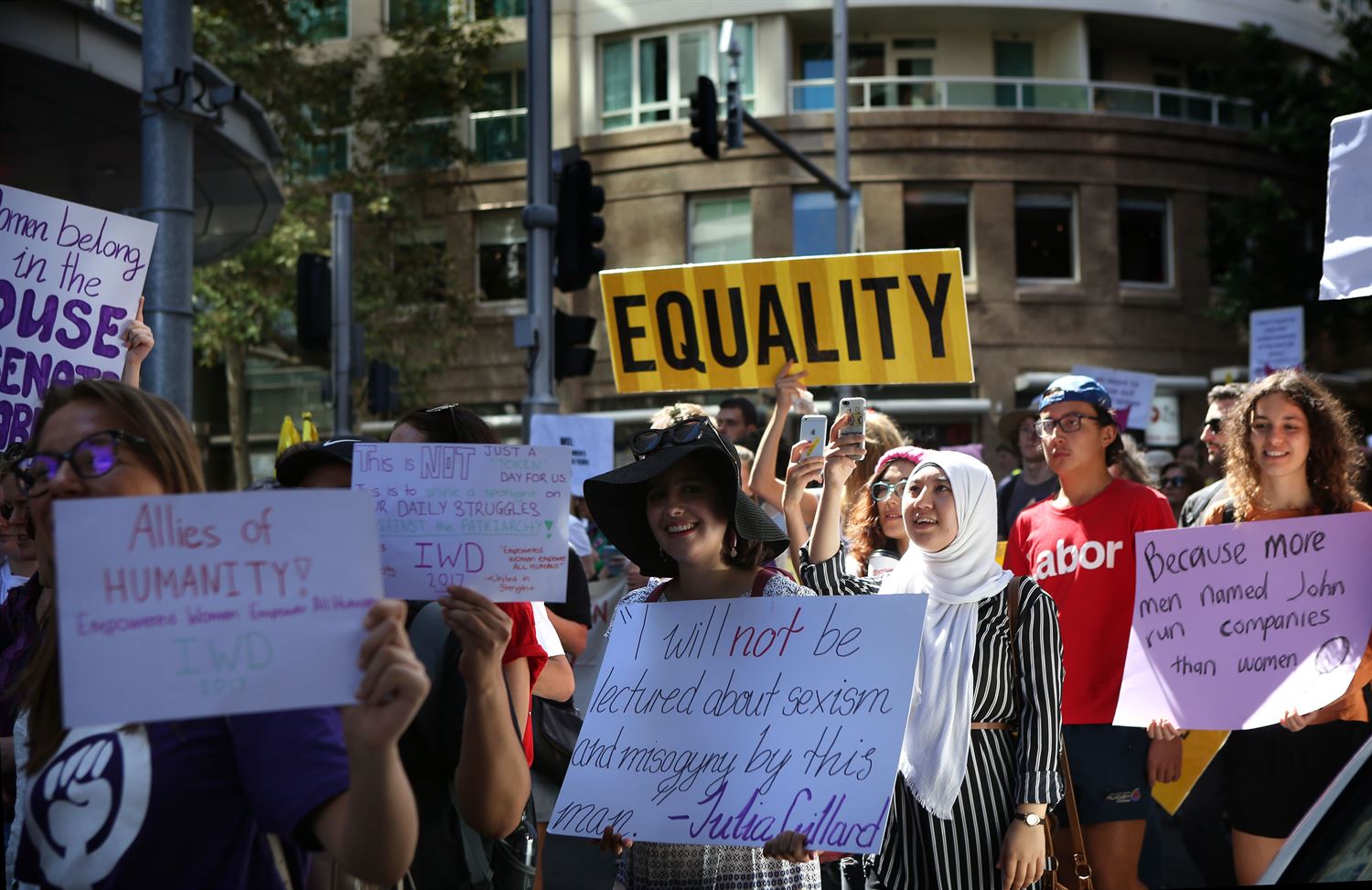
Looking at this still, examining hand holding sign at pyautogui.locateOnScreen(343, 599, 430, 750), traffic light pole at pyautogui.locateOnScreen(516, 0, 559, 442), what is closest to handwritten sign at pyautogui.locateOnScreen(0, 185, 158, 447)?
hand holding sign at pyautogui.locateOnScreen(343, 599, 430, 750)

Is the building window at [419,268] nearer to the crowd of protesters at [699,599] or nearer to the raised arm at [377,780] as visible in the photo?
the crowd of protesters at [699,599]

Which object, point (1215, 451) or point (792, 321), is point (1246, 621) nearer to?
point (792, 321)

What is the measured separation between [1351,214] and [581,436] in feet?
19.8

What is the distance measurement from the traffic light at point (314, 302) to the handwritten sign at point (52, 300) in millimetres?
9025

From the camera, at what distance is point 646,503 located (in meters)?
3.61

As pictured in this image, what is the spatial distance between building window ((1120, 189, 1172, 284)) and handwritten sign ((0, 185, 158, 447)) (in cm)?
2444

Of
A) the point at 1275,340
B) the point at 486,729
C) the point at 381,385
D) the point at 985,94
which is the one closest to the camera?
the point at 486,729

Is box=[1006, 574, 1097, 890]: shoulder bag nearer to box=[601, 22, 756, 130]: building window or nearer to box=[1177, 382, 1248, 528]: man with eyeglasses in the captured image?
box=[1177, 382, 1248, 528]: man with eyeglasses

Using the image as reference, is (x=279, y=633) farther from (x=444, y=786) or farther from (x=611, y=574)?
(x=611, y=574)

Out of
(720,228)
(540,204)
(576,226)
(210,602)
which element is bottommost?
(210,602)

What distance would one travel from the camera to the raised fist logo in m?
1.95

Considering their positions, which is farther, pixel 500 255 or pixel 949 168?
pixel 500 255

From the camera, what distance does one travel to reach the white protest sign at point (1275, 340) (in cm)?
1273

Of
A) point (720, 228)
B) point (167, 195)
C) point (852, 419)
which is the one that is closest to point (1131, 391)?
point (167, 195)
